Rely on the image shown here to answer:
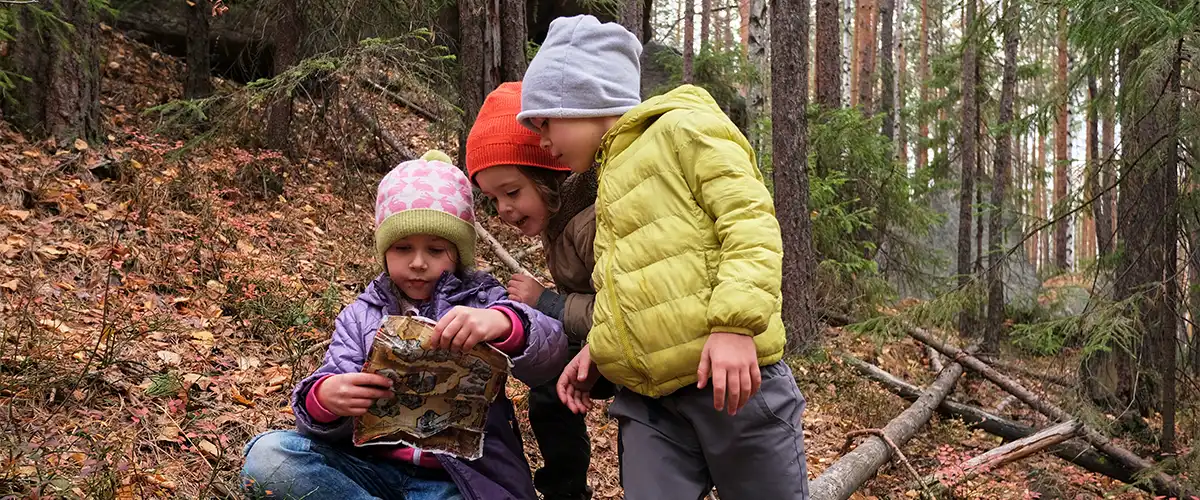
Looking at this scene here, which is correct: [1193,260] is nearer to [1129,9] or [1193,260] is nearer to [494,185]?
[1129,9]

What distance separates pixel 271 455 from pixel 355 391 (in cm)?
39

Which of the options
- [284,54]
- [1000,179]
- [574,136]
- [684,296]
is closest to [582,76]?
[574,136]

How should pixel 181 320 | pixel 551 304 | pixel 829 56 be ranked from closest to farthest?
pixel 551 304, pixel 181 320, pixel 829 56

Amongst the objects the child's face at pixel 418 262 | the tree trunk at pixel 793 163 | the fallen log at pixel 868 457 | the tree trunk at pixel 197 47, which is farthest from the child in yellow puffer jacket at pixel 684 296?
the tree trunk at pixel 197 47

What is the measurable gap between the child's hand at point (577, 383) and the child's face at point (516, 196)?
1.67 feet

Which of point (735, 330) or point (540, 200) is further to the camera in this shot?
point (540, 200)

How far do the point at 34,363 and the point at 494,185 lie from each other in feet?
7.67

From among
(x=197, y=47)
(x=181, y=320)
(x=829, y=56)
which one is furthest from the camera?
(x=829, y=56)

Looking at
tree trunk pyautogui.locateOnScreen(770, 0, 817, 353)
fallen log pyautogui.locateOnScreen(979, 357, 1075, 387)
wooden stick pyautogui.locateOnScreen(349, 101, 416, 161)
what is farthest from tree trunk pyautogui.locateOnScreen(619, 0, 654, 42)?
fallen log pyautogui.locateOnScreen(979, 357, 1075, 387)

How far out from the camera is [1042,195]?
41.0 meters

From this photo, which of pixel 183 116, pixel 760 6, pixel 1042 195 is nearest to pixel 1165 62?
pixel 183 116

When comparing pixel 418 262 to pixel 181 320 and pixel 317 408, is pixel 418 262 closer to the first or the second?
pixel 317 408

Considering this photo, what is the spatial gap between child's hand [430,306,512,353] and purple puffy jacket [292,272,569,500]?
16 cm

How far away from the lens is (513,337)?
105 inches
